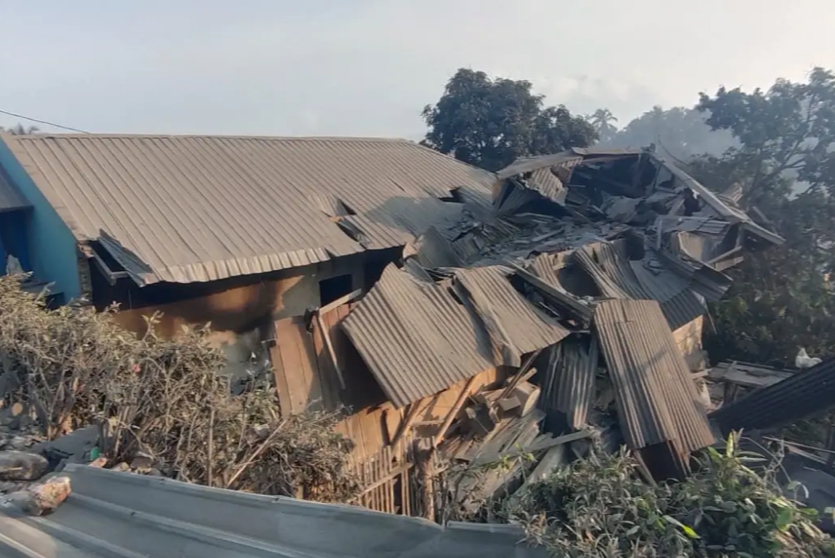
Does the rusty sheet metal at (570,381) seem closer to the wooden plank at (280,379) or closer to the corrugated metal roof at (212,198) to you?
the wooden plank at (280,379)

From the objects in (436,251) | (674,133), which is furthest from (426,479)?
(674,133)

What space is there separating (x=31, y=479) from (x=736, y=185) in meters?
13.8

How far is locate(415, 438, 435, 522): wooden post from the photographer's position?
5453 mm

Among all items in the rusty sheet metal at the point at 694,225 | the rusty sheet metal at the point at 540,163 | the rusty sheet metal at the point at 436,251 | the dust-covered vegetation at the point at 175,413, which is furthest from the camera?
the rusty sheet metal at the point at 540,163

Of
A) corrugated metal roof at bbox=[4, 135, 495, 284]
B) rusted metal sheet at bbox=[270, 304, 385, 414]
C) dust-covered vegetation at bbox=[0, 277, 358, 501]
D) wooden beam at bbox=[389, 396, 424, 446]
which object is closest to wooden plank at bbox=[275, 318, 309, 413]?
rusted metal sheet at bbox=[270, 304, 385, 414]

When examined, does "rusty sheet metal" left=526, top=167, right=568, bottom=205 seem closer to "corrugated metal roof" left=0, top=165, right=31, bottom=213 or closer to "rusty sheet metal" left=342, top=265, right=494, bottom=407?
"rusty sheet metal" left=342, top=265, right=494, bottom=407

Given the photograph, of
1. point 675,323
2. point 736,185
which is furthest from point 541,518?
point 736,185

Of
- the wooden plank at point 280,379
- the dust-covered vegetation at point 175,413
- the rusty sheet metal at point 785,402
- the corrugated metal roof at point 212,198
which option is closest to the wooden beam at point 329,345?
the wooden plank at point 280,379

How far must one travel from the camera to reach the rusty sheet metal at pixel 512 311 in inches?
291

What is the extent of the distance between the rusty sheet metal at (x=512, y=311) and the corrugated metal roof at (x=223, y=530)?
4687 millimetres

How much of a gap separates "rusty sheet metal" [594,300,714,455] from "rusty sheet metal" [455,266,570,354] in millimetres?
691

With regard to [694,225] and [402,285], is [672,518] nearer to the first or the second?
[402,285]

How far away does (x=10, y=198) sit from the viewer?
8.46m

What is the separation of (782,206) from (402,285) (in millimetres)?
10512
